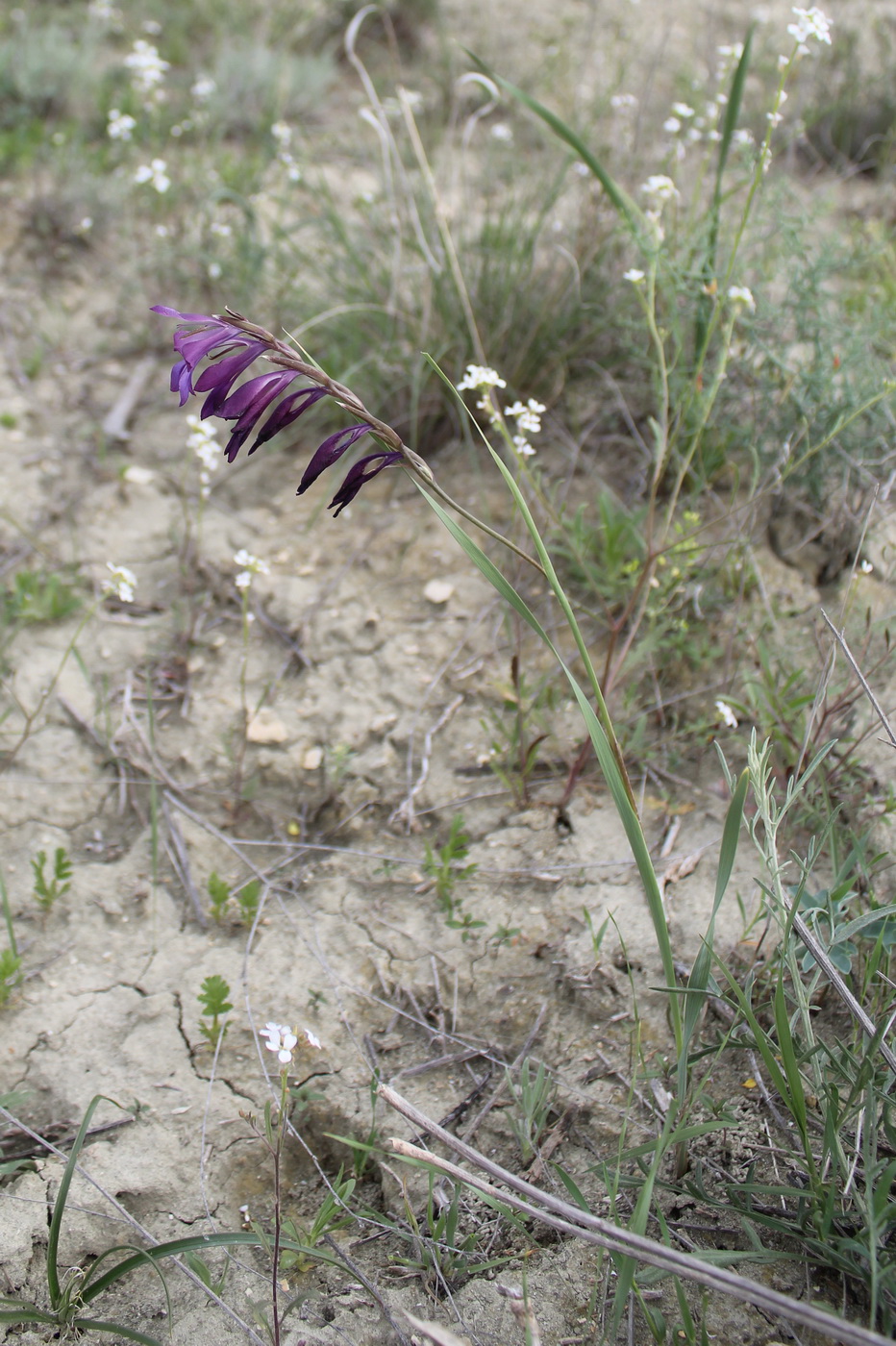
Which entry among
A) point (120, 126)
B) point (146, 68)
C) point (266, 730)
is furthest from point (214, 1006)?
point (146, 68)

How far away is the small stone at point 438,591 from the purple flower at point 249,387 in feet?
4.72

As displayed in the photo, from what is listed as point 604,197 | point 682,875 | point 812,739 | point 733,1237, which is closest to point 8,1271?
point 733,1237

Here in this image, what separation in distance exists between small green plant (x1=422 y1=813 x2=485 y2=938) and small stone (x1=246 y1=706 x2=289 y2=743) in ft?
1.85

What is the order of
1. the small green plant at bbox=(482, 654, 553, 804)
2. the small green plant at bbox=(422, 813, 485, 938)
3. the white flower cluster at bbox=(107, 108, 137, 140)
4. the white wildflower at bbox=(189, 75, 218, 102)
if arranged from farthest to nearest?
the white wildflower at bbox=(189, 75, 218, 102) < the white flower cluster at bbox=(107, 108, 137, 140) < the small green plant at bbox=(482, 654, 553, 804) < the small green plant at bbox=(422, 813, 485, 938)

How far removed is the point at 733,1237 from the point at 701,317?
1974 mm

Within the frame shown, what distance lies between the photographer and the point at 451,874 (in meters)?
1.97

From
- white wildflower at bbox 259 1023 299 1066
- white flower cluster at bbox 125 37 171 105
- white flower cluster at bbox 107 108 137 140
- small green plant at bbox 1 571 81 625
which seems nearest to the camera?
white wildflower at bbox 259 1023 299 1066

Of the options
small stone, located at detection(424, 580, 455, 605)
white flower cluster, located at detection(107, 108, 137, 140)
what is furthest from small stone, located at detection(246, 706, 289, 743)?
white flower cluster, located at detection(107, 108, 137, 140)

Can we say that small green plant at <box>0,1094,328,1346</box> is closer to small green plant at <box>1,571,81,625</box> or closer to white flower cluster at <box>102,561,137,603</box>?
white flower cluster at <box>102,561,137,603</box>

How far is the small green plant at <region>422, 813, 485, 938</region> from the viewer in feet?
6.23

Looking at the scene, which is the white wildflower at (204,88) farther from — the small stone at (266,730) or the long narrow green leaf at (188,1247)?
the long narrow green leaf at (188,1247)

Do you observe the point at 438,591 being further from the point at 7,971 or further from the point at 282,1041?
the point at 282,1041

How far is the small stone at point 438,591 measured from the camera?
8.57 ft

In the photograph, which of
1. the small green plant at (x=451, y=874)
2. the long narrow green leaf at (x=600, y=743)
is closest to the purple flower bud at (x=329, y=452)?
the long narrow green leaf at (x=600, y=743)
